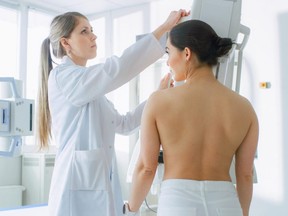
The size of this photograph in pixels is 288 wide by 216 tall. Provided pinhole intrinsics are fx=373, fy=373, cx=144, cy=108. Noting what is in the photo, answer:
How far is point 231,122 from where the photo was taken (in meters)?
1.23

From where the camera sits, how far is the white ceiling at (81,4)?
4.89 metres

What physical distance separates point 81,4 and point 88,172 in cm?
389

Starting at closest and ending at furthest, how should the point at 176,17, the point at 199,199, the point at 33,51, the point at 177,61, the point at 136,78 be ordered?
the point at 199,199 < the point at 177,61 < the point at 176,17 < the point at 136,78 < the point at 33,51

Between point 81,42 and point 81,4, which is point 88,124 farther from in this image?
point 81,4

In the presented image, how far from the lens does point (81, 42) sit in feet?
5.79

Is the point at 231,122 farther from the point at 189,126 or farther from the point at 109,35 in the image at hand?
the point at 109,35

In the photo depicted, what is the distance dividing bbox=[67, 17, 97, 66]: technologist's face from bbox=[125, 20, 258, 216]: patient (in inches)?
23.9

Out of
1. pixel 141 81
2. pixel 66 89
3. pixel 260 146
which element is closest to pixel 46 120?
pixel 66 89

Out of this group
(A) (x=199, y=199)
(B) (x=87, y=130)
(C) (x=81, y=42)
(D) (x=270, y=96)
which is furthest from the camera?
(D) (x=270, y=96)

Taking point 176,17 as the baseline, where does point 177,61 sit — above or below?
below

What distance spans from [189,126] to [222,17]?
0.46 metres

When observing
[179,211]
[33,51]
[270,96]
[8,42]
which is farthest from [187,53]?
[33,51]

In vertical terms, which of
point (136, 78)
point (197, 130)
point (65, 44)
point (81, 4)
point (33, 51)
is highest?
point (81, 4)

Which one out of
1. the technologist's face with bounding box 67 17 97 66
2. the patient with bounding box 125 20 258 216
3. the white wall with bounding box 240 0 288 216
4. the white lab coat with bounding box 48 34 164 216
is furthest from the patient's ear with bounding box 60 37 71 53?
the white wall with bounding box 240 0 288 216
